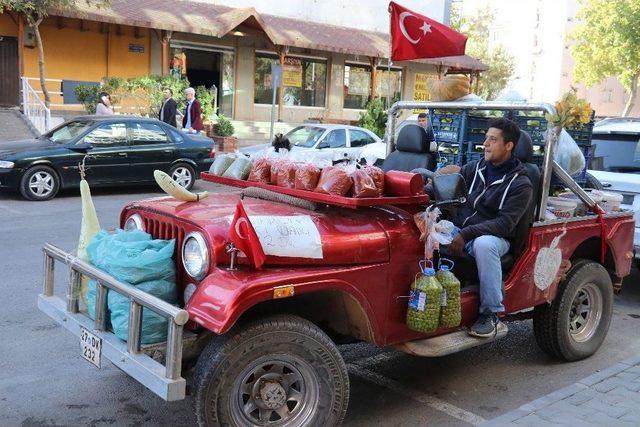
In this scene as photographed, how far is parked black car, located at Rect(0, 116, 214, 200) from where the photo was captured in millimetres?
11195

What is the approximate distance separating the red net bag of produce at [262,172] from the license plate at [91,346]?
1408 mm

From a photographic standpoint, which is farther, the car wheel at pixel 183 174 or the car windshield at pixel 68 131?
the car wheel at pixel 183 174

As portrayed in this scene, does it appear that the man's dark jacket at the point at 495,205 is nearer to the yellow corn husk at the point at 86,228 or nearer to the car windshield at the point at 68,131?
the yellow corn husk at the point at 86,228

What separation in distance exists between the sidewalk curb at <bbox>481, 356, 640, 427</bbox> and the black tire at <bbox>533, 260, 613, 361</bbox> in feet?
0.95

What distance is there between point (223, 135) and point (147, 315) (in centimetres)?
1782

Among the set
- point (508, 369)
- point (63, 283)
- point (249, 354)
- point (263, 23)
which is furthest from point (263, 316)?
point (263, 23)

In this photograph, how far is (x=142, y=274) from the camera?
3.37 metres

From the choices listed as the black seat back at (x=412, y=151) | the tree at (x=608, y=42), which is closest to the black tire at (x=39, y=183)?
the black seat back at (x=412, y=151)

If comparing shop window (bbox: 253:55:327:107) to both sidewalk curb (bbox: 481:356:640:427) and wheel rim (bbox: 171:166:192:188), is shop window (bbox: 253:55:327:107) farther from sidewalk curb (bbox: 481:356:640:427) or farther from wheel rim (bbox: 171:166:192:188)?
sidewalk curb (bbox: 481:356:640:427)

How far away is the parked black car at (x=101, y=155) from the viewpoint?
11195 millimetres

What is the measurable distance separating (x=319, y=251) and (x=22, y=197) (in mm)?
9698

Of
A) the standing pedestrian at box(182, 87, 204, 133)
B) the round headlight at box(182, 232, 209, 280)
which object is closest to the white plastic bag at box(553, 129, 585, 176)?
the round headlight at box(182, 232, 209, 280)

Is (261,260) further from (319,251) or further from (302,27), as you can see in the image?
(302,27)

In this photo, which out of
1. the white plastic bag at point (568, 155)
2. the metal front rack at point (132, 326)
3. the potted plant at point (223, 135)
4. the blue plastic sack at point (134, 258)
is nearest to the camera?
the metal front rack at point (132, 326)
